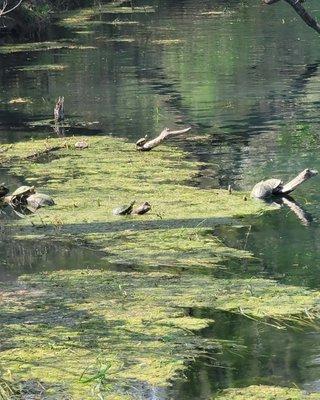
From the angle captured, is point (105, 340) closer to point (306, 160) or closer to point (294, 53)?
point (306, 160)

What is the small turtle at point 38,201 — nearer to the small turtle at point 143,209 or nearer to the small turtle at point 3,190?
the small turtle at point 3,190

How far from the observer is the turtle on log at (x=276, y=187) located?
1739cm

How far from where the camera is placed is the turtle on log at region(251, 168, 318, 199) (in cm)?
1739

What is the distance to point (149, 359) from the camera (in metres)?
10.2

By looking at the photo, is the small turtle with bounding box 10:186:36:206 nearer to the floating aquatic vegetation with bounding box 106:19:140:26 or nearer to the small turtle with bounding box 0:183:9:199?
the small turtle with bounding box 0:183:9:199

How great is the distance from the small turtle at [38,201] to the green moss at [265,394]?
8086 mm

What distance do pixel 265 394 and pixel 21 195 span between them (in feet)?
28.8

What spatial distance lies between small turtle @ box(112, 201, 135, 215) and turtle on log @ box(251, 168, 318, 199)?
2052 millimetres

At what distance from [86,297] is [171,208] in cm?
469

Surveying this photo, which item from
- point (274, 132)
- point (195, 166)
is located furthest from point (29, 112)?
point (195, 166)

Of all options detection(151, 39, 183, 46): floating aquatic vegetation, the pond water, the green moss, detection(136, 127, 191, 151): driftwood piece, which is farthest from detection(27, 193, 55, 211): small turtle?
detection(151, 39, 183, 46): floating aquatic vegetation

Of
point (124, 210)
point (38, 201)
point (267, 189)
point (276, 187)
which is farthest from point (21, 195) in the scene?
point (276, 187)

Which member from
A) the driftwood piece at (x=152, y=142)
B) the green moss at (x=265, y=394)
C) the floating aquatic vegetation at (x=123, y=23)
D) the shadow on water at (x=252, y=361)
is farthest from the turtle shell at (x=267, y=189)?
the floating aquatic vegetation at (x=123, y=23)

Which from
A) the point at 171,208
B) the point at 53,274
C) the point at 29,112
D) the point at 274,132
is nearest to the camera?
the point at 53,274
